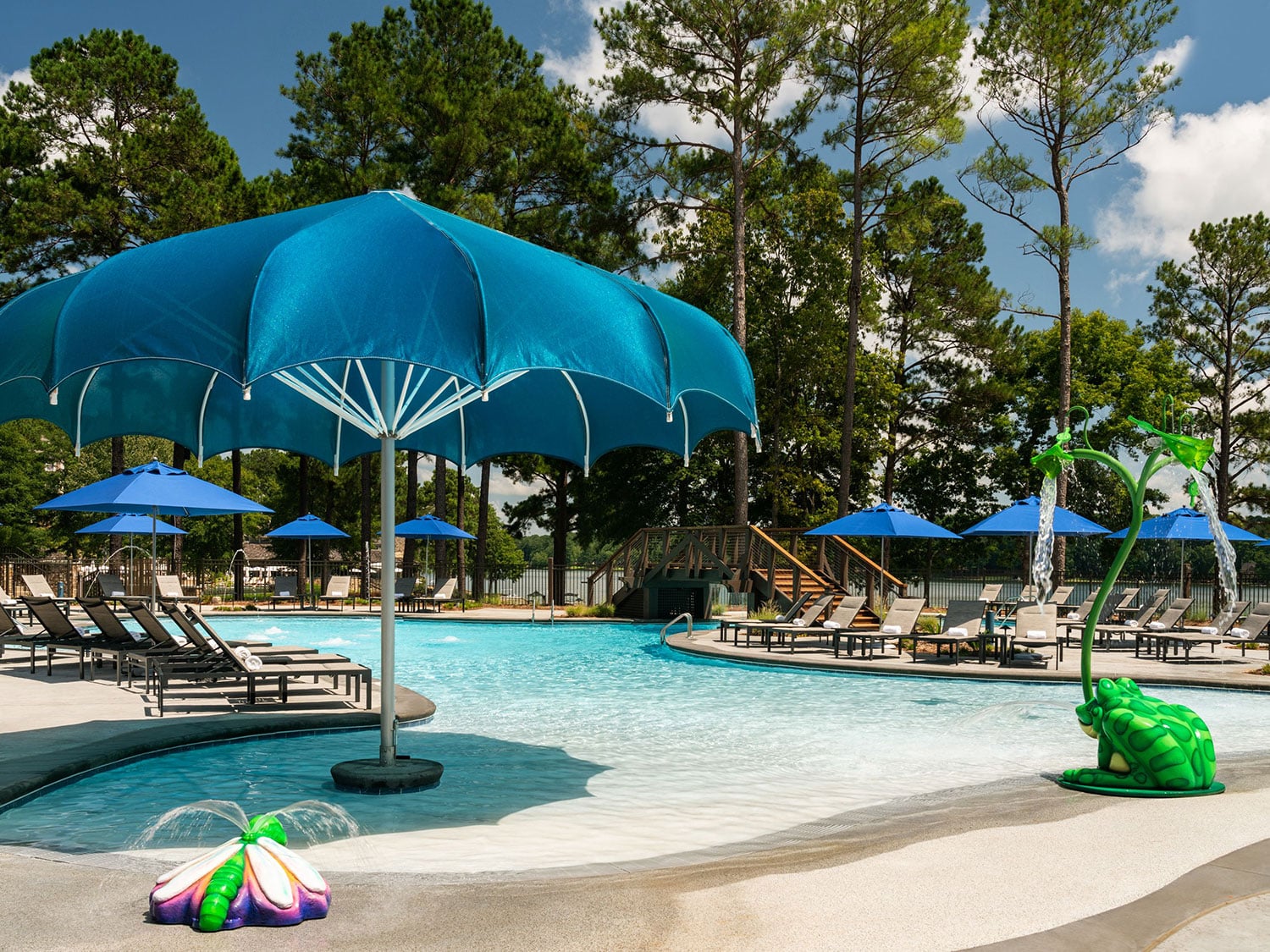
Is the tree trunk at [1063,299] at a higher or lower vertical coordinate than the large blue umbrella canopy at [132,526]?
higher

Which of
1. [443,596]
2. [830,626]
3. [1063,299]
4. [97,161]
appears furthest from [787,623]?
[97,161]

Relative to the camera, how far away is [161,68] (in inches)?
1265

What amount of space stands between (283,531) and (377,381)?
2233 centimetres

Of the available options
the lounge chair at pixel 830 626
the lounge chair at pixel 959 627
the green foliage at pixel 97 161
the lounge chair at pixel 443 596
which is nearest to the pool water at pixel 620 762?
the lounge chair at pixel 959 627

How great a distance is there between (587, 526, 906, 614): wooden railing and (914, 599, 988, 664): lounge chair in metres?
5.34

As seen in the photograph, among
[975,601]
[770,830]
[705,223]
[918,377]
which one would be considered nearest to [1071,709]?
[975,601]

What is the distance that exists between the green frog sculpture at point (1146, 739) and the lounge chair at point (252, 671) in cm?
643

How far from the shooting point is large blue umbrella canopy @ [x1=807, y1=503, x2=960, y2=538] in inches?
788

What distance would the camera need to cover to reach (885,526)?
66.2ft

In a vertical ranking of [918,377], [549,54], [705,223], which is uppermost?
[549,54]

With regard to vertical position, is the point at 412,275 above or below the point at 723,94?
below

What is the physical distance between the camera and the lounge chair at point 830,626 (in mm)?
17500

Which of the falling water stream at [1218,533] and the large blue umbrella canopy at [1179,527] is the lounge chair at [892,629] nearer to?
the large blue umbrella canopy at [1179,527]

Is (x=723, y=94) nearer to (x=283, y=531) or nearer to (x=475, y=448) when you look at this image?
(x=283, y=531)
